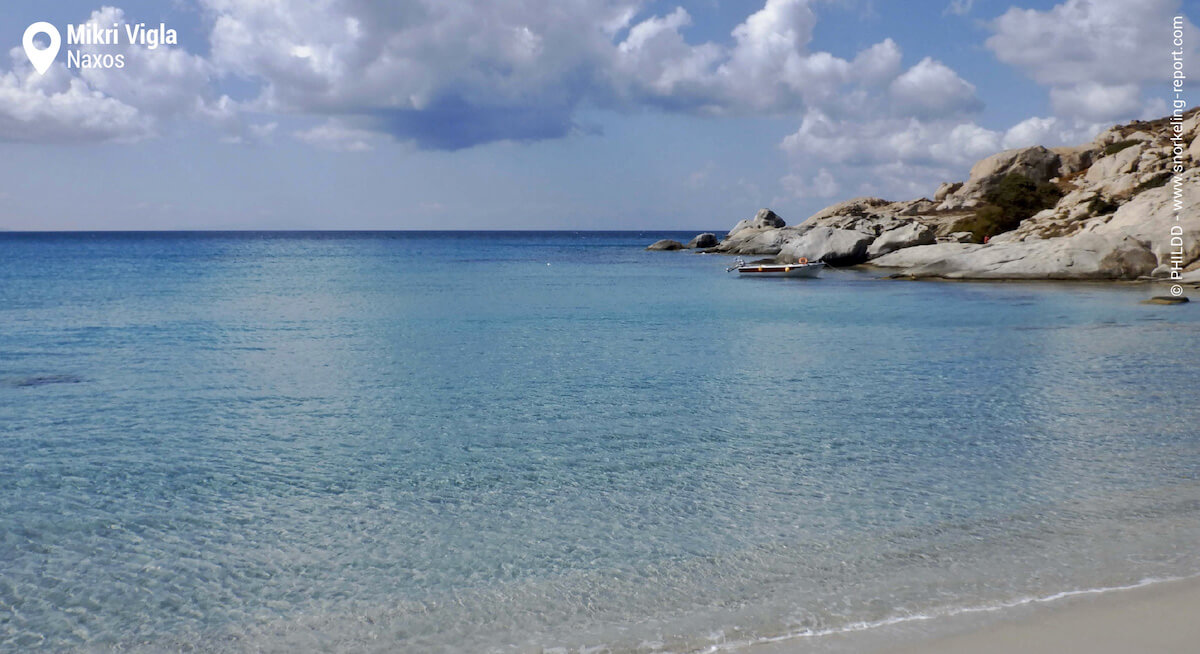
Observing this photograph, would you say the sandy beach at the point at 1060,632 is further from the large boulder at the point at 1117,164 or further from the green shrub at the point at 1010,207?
the large boulder at the point at 1117,164

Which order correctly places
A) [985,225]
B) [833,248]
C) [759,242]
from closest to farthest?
[833,248]
[985,225]
[759,242]

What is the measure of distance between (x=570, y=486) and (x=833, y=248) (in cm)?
5415

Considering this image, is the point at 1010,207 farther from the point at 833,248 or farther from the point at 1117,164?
the point at 833,248

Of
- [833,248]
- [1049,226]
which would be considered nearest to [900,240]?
[833,248]

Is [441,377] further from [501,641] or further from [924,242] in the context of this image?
[924,242]

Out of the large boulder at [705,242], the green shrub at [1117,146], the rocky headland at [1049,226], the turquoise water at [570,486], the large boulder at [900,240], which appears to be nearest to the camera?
the turquoise water at [570,486]

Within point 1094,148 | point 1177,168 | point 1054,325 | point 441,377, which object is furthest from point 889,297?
point 1094,148

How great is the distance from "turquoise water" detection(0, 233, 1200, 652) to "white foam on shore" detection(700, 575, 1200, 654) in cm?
9

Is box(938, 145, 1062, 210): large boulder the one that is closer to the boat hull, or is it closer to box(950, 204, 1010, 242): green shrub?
box(950, 204, 1010, 242): green shrub

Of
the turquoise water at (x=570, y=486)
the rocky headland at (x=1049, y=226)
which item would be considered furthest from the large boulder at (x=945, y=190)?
the turquoise water at (x=570, y=486)

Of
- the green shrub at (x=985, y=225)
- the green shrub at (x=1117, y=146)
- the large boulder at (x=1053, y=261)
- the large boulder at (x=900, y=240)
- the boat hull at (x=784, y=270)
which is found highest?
the green shrub at (x=1117, y=146)

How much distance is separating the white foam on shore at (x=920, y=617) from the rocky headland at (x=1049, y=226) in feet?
128

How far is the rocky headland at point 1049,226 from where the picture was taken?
43156 mm

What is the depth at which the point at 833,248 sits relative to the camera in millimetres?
61375
